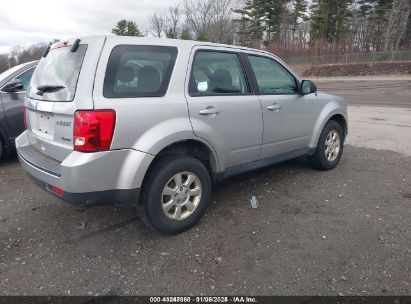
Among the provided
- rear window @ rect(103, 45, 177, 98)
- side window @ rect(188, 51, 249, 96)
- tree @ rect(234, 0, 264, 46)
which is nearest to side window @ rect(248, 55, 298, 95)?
side window @ rect(188, 51, 249, 96)

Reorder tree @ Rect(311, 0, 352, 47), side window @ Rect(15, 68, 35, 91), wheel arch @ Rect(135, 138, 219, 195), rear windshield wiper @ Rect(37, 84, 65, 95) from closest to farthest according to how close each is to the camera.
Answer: rear windshield wiper @ Rect(37, 84, 65, 95)
wheel arch @ Rect(135, 138, 219, 195)
side window @ Rect(15, 68, 35, 91)
tree @ Rect(311, 0, 352, 47)

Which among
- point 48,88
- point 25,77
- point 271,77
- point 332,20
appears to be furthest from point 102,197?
point 332,20

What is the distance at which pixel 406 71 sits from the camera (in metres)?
32.3

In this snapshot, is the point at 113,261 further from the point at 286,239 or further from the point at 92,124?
the point at 286,239

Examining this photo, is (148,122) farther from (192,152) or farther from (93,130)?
(192,152)

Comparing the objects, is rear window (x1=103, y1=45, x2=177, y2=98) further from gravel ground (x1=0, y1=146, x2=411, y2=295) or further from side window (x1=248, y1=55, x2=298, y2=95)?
gravel ground (x1=0, y1=146, x2=411, y2=295)

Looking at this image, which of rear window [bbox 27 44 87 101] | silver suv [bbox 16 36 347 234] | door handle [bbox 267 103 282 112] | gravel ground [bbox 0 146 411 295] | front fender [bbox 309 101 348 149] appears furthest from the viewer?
front fender [bbox 309 101 348 149]

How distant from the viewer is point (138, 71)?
2.91 m

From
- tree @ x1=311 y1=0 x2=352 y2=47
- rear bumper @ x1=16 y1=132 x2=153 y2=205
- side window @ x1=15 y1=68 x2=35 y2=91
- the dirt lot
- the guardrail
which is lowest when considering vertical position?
the dirt lot

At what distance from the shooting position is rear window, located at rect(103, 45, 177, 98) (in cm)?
271

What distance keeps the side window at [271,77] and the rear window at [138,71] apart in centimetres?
122

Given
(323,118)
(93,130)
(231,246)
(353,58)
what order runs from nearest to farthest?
(93,130) < (231,246) < (323,118) < (353,58)

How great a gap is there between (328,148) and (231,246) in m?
2.74

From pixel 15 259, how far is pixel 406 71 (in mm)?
37718
